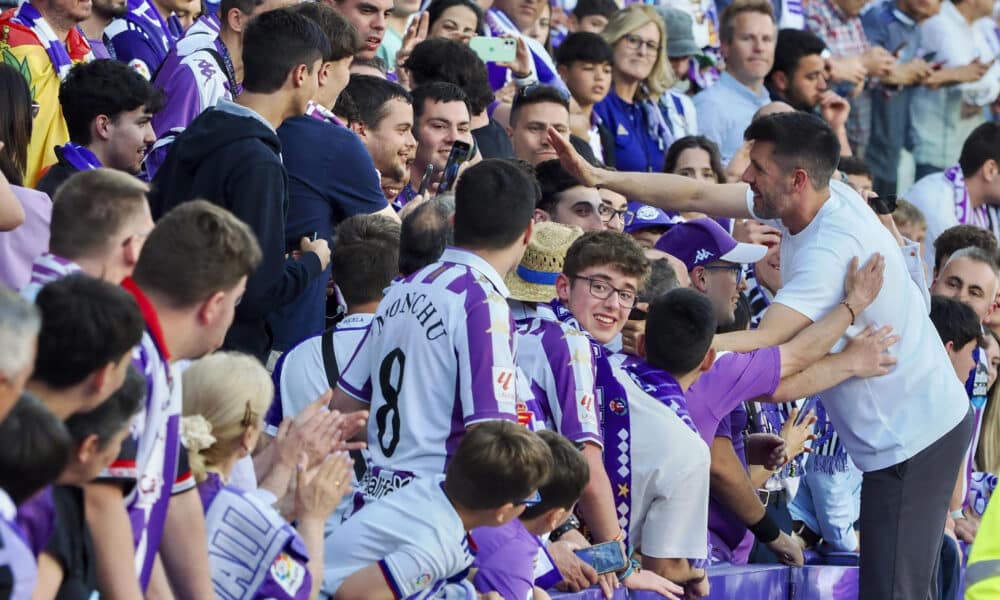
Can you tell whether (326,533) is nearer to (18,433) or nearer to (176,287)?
(176,287)

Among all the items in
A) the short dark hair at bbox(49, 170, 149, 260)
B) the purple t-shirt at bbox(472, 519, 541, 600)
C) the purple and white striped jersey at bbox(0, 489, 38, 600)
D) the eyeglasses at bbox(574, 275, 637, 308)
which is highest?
the short dark hair at bbox(49, 170, 149, 260)

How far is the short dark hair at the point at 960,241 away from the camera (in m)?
9.96

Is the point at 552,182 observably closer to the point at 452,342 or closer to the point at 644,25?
the point at 452,342

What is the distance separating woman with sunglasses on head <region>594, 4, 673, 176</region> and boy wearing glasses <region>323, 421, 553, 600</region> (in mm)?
6212

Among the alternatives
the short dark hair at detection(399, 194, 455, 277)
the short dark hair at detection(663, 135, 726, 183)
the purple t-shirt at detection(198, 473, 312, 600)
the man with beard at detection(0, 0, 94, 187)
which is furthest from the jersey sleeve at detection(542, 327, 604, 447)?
the short dark hair at detection(663, 135, 726, 183)

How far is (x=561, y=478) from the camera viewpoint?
483 centimetres

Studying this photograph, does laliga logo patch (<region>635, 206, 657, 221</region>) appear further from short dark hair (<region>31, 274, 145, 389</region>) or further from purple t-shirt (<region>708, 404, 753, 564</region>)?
short dark hair (<region>31, 274, 145, 389</region>)

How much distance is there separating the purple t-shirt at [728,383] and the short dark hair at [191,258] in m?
3.02

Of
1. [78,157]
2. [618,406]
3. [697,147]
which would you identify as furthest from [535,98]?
[78,157]

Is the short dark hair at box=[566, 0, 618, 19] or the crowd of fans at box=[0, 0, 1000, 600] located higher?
the crowd of fans at box=[0, 0, 1000, 600]

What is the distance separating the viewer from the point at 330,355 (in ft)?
17.9

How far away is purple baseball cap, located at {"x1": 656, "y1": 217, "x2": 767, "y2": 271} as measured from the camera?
23.9 feet

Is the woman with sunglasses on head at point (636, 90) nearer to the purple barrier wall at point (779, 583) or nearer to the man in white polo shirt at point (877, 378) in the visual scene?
the man in white polo shirt at point (877, 378)

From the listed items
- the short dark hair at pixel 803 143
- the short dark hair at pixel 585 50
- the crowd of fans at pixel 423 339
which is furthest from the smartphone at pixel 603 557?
the short dark hair at pixel 585 50
